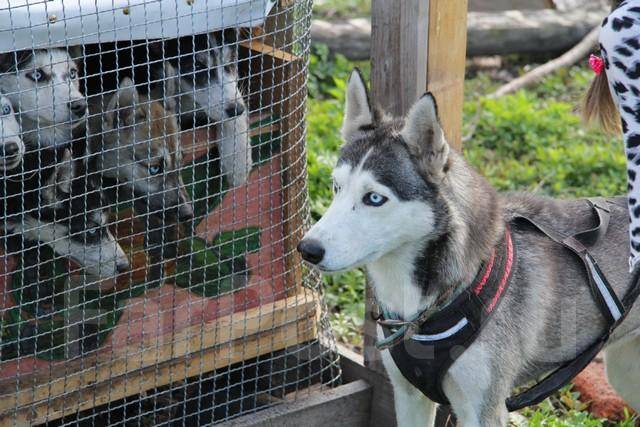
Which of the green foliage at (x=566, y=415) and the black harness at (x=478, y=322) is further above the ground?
the black harness at (x=478, y=322)

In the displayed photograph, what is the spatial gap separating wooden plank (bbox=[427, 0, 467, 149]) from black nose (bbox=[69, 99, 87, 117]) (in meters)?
1.17

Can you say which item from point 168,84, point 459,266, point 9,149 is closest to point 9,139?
point 9,149

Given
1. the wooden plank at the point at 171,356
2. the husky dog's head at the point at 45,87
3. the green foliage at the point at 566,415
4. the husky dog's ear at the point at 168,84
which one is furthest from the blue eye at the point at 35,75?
the green foliage at the point at 566,415

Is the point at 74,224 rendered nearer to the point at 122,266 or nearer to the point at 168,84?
the point at 122,266

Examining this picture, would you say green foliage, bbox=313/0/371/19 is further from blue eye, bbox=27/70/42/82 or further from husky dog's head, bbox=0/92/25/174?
husky dog's head, bbox=0/92/25/174

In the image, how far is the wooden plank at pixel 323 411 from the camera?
11.6ft

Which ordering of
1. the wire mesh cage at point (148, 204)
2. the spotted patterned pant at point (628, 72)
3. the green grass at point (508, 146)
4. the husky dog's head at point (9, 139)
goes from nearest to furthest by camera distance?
the spotted patterned pant at point (628, 72) → the husky dog's head at point (9, 139) → the wire mesh cage at point (148, 204) → the green grass at point (508, 146)

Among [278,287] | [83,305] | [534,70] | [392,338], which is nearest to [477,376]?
[392,338]

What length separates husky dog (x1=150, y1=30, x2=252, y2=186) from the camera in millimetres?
3277

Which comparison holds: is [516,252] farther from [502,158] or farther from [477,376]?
[502,158]

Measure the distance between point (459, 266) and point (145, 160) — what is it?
1130 mm

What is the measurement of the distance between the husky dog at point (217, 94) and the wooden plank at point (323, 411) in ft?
2.91

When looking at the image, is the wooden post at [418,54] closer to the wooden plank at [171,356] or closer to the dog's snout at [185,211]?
the dog's snout at [185,211]

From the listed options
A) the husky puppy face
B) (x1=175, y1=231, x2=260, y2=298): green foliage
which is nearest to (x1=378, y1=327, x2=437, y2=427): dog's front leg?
the husky puppy face
